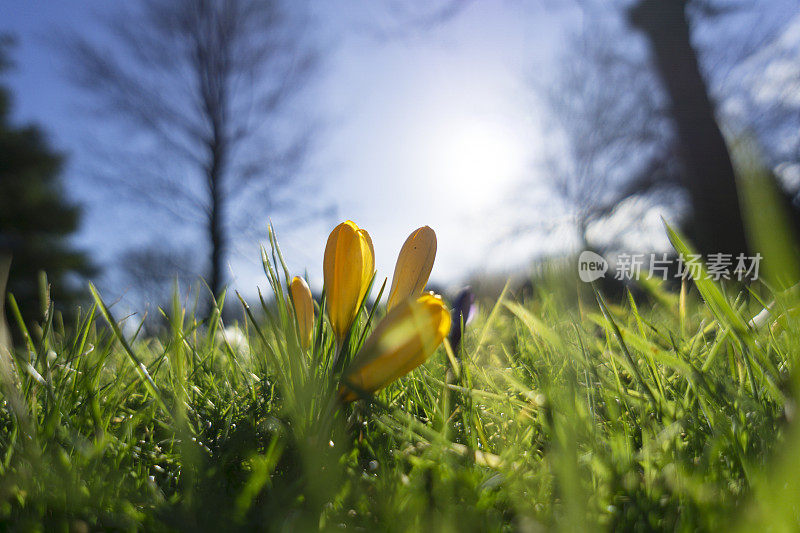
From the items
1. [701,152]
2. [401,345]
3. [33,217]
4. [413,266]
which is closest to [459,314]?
[413,266]

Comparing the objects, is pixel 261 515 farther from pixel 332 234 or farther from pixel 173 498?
pixel 332 234

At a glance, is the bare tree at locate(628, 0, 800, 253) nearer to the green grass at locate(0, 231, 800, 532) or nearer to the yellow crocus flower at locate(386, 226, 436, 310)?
the green grass at locate(0, 231, 800, 532)

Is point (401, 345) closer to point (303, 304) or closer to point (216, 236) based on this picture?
point (303, 304)

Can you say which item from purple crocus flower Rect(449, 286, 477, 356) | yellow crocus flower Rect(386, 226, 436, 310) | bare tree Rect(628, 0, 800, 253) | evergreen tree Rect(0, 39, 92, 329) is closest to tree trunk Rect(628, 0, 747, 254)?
bare tree Rect(628, 0, 800, 253)

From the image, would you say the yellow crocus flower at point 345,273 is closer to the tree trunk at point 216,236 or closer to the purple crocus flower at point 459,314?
the purple crocus flower at point 459,314

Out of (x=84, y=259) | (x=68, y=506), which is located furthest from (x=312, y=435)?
(x=84, y=259)
